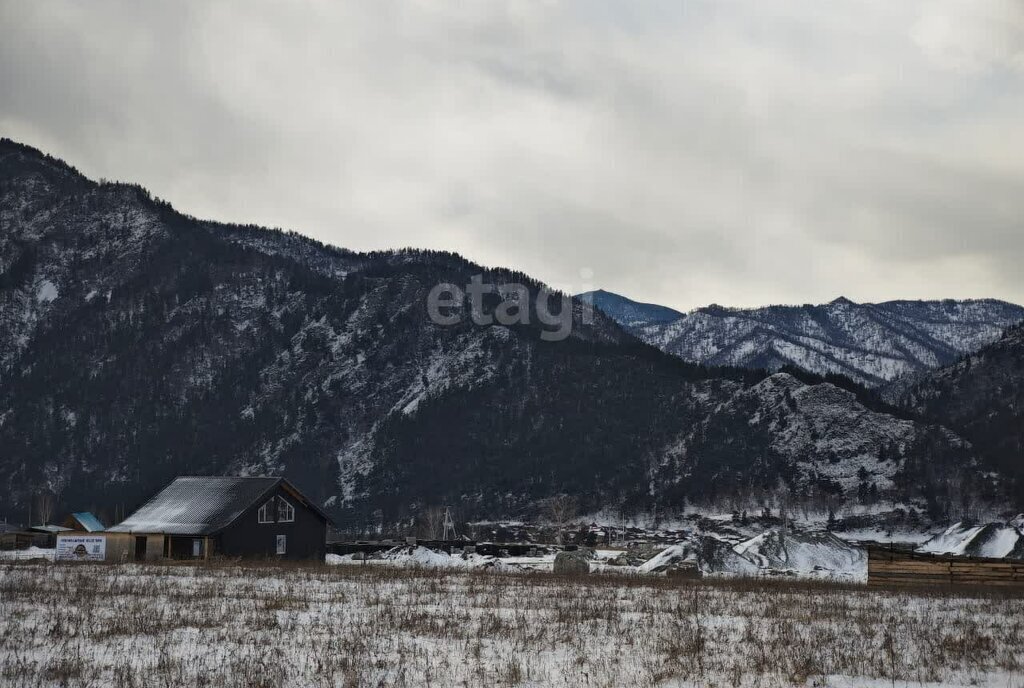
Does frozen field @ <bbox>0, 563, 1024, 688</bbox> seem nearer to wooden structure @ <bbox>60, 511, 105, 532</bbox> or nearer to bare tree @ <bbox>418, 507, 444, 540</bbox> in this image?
wooden structure @ <bbox>60, 511, 105, 532</bbox>

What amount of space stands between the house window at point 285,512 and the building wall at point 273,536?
10.4 inches

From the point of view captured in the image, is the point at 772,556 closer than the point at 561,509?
Yes

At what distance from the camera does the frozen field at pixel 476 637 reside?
15336mm

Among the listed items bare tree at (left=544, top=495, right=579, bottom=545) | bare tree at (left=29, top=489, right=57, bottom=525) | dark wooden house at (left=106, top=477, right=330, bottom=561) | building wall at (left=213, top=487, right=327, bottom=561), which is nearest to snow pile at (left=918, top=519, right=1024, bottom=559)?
building wall at (left=213, top=487, right=327, bottom=561)

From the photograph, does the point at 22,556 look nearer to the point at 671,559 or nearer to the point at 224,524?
the point at 224,524

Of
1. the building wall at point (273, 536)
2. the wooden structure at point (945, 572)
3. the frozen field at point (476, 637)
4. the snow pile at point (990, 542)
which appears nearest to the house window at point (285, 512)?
the building wall at point (273, 536)

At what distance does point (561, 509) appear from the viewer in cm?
15050

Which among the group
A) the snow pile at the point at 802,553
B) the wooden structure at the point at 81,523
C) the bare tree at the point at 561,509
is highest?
the snow pile at the point at 802,553

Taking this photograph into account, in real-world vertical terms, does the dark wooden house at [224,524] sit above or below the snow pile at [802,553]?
above

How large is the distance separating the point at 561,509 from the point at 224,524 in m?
95.4

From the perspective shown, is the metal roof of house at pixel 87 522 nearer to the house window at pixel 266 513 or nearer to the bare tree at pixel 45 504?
the house window at pixel 266 513

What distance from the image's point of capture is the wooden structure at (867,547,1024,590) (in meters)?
41.7

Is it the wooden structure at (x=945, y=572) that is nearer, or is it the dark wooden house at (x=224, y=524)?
the wooden structure at (x=945, y=572)

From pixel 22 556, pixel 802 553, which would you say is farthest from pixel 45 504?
pixel 802 553
